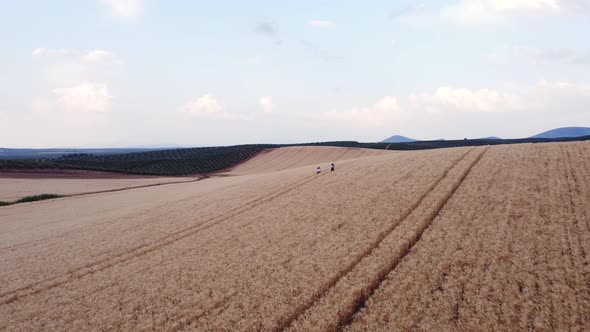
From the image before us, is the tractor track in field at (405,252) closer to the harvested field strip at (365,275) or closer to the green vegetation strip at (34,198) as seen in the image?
the harvested field strip at (365,275)

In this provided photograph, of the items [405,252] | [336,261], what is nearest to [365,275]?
[336,261]

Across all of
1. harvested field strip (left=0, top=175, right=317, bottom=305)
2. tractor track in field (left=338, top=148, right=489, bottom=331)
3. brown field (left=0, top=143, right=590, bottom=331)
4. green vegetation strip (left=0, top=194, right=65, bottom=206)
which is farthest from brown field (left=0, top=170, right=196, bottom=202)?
tractor track in field (left=338, top=148, right=489, bottom=331)

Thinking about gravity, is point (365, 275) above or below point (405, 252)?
below

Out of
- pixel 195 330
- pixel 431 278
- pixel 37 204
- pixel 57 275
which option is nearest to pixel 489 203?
pixel 431 278

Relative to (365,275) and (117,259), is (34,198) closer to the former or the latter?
(117,259)

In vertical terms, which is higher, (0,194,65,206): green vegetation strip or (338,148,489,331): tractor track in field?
(338,148,489,331): tractor track in field

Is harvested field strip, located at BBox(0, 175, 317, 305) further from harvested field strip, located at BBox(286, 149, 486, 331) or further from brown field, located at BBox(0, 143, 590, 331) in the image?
harvested field strip, located at BBox(286, 149, 486, 331)
